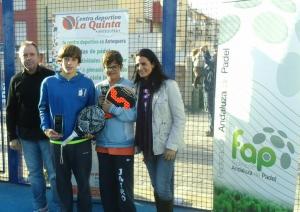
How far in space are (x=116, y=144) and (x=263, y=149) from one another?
3.97 ft

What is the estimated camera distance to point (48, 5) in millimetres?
4980

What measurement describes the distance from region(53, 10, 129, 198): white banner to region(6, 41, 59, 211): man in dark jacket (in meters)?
0.57

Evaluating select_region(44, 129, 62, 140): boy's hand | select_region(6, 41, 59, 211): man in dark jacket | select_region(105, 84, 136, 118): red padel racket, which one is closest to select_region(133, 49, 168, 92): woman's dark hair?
select_region(105, 84, 136, 118): red padel racket

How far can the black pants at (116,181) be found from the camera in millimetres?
3346

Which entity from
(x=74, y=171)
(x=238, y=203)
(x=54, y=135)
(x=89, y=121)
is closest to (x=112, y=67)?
(x=89, y=121)

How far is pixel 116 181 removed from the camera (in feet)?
11.3

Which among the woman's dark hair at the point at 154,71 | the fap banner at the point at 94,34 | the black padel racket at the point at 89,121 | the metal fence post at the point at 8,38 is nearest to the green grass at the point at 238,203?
the woman's dark hair at the point at 154,71

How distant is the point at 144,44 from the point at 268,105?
172cm

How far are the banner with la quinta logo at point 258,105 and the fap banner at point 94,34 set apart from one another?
116 cm

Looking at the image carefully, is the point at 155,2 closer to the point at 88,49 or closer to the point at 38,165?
the point at 88,49

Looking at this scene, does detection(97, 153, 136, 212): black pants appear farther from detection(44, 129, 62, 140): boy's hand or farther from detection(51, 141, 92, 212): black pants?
detection(44, 129, 62, 140): boy's hand

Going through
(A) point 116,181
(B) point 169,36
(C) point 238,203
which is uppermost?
(B) point 169,36

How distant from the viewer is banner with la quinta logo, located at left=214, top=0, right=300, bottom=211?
119 inches

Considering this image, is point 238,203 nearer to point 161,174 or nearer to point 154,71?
point 161,174
